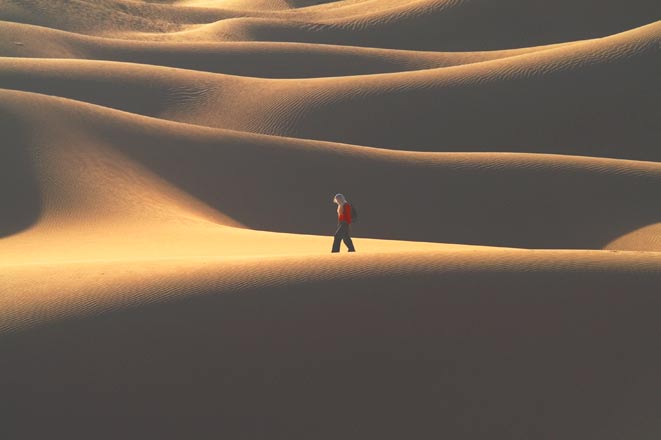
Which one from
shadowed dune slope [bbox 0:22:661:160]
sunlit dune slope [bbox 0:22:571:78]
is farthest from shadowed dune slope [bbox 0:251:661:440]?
sunlit dune slope [bbox 0:22:571:78]

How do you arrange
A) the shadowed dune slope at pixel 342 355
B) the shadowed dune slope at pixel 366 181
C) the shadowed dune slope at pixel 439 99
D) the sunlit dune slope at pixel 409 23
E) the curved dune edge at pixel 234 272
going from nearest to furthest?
the shadowed dune slope at pixel 342 355 < the curved dune edge at pixel 234 272 < the shadowed dune slope at pixel 366 181 < the shadowed dune slope at pixel 439 99 < the sunlit dune slope at pixel 409 23

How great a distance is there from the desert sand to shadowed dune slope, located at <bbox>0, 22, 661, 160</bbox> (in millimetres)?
88

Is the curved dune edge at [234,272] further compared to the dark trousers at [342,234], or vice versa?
the dark trousers at [342,234]

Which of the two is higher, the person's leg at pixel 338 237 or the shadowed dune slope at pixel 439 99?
the shadowed dune slope at pixel 439 99

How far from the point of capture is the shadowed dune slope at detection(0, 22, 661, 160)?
26344 mm

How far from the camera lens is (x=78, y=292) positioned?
8.41 meters

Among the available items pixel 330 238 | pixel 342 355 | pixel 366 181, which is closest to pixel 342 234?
pixel 342 355

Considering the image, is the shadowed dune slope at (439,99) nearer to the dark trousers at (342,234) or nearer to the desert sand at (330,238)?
the desert sand at (330,238)

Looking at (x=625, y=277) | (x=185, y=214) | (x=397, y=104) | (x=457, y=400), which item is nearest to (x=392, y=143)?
(x=397, y=104)

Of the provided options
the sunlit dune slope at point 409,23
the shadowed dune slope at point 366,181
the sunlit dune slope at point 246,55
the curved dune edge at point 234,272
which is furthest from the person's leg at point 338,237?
the sunlit dune slope at point 409,23

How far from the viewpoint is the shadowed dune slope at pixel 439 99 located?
26.3 metres

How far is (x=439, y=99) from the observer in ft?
92.1

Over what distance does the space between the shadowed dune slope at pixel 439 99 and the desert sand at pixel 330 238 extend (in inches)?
3.5

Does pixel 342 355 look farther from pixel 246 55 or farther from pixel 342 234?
pixel 246 55
